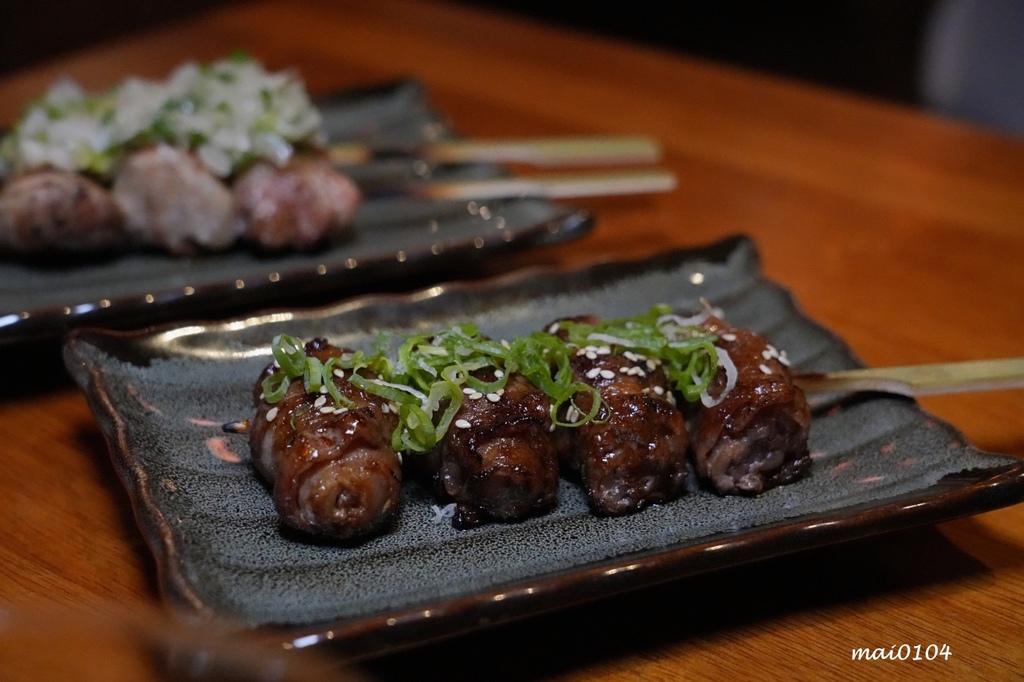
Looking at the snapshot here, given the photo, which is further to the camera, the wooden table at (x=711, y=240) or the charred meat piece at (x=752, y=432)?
the charred meat piece at (x=752, y=432)

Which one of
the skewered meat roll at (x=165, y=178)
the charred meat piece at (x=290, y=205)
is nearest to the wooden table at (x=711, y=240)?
the skewered meat roll at (x=165, y=178)

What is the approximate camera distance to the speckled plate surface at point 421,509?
6.66 ft

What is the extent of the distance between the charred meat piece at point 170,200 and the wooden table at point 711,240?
2.02 feet

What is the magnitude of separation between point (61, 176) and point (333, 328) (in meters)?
1.20

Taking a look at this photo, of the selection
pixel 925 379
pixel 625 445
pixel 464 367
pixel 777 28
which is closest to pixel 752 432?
pixel 625 445

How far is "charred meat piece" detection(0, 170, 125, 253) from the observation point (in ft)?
11.2

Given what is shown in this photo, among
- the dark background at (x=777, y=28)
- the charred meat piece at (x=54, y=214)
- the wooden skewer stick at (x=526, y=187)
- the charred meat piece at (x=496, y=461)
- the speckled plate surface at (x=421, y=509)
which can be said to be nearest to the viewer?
the speckled plate surface at (x=421, y=509)

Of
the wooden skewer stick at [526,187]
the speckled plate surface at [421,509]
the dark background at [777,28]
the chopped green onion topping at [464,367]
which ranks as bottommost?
the speckled plate surface at [421,509]

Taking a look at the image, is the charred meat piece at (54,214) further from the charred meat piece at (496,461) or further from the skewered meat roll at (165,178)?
the charred meat piece at (496,461)

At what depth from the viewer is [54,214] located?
3.43m

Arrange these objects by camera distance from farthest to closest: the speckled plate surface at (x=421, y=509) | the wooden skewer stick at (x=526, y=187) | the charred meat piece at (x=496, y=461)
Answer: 1. the wooden skewer stick at (x=526, y=187)
2. the charred meat piece at (x=496, y=461)
3. the speckled plate surface at (x=421, y=509)

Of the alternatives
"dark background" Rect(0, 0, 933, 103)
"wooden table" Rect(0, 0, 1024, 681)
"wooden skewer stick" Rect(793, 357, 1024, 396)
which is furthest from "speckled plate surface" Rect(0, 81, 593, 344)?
"dark background" Rect(0, 0, 933, 103)

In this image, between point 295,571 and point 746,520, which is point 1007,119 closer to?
Result: point 746,520

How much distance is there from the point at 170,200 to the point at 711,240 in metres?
2.13
